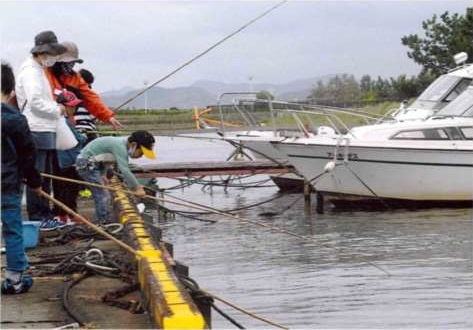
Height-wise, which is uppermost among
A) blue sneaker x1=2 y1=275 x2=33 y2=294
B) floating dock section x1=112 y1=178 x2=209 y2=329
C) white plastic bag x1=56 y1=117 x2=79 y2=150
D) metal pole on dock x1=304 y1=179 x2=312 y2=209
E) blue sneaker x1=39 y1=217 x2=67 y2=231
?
white plastic bag x1=56 y1=117 x2=79 y2=150

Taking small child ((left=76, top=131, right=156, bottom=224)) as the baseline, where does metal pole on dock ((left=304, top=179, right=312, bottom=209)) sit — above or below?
below

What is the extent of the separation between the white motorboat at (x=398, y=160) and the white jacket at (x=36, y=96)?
28.8 feet

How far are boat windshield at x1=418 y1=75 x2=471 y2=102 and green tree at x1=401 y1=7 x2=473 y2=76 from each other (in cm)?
1137

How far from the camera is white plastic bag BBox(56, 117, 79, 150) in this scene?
8117mm

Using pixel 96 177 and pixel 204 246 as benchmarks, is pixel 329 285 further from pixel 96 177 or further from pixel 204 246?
pixel 204 246

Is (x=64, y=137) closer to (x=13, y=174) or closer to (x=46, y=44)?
(x=46, y=44)

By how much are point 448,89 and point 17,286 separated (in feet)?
44.6

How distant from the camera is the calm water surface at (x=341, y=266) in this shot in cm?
→ 795

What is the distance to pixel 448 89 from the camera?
18156 millimetres

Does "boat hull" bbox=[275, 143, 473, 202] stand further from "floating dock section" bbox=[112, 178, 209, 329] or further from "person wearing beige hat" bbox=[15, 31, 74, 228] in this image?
"floating dock section" bbox=[112, 178, 209, 329]

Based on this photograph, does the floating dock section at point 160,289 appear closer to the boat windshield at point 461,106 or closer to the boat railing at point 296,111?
the boat railing at point 296,111

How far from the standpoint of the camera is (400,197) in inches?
662

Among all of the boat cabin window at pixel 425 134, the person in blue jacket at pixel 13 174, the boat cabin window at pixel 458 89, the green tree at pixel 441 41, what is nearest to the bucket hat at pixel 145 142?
the person in blue jacket at pixel 13 174

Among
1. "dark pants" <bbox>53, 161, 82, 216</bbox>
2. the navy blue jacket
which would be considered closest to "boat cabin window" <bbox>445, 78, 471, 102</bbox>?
"dark pants" <bbox>53, 161, 82, 216</bbox>
